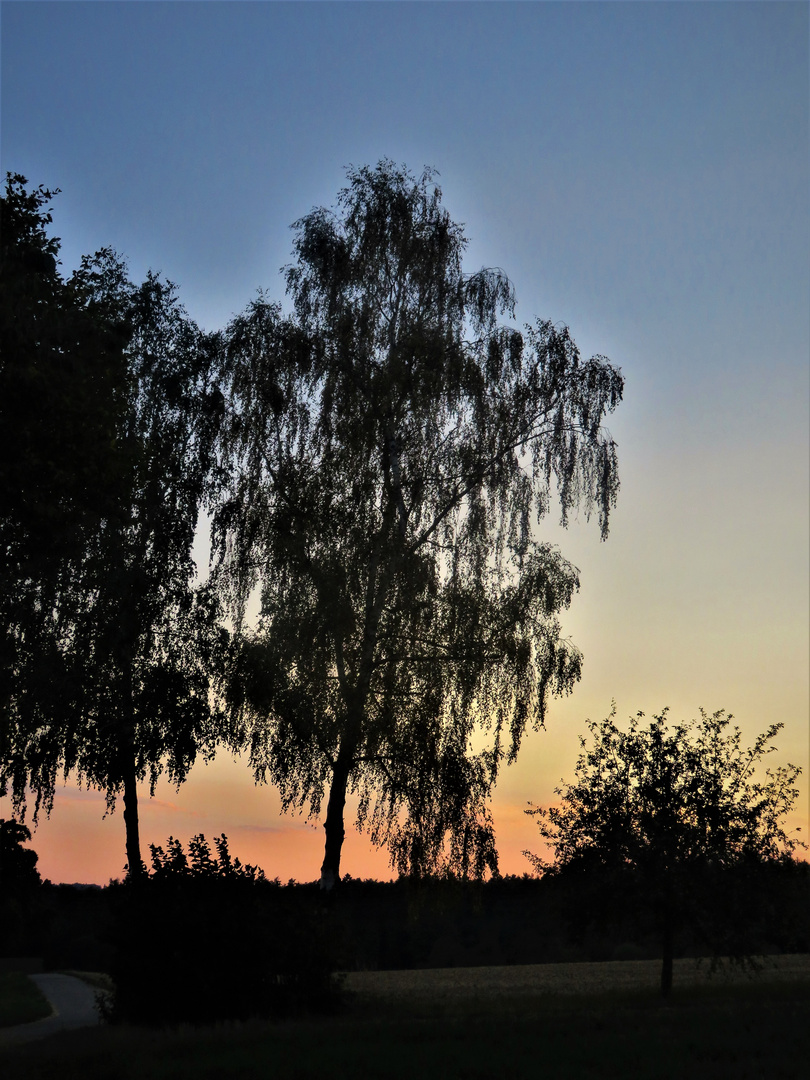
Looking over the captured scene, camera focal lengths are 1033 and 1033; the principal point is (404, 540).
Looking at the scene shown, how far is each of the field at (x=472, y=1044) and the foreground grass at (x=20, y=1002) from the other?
15.9 feet

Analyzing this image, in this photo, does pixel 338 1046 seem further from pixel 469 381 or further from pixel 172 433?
pixel 172 433

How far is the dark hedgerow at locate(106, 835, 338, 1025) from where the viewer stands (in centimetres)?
1848

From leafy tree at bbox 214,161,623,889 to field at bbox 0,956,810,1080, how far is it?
4.11 m

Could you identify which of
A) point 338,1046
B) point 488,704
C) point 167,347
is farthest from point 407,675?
point 167,347

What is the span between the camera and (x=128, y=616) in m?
24.7

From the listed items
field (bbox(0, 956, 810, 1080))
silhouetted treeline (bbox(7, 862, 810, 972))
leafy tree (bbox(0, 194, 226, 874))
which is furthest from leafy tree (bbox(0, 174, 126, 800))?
field (bbox(0, 956, 810, 1080))

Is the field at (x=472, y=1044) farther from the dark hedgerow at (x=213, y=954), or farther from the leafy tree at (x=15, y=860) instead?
the leafy tree at (x=15, y=860)

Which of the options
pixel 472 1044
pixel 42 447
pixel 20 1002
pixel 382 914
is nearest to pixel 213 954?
pixel 472 1044

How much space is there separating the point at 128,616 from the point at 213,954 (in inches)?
354

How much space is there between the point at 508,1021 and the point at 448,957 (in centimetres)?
2027

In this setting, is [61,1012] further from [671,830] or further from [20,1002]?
[671,830]

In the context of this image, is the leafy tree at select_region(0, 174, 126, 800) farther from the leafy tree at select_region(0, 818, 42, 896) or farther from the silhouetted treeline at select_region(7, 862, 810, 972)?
the silhouetted treeline at select_region(7, 862, 810, 972)

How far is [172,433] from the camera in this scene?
92.8 feet

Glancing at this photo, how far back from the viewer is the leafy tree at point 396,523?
2244 centimetres
